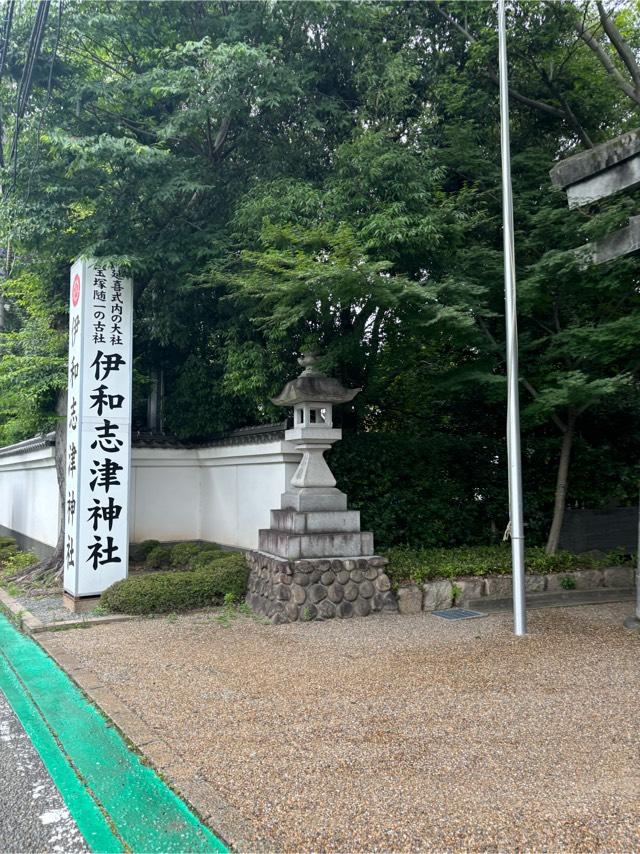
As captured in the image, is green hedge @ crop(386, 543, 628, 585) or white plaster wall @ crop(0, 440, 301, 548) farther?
white plaster wall @ crop(0, 440, 301, 548)

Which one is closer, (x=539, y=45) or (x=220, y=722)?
(x=220, y=722)

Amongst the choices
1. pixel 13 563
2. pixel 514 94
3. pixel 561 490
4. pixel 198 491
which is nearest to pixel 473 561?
pixel 561 490

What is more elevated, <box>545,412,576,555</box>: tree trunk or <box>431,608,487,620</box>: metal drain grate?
<box>545,412,576,555</box>: tree trunk

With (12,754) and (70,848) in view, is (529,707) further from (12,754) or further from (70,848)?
(12,754)

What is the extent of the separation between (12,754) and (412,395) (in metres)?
8.27

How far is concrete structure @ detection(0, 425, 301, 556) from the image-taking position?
10219 millimetres

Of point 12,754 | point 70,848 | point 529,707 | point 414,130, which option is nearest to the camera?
point 70,848

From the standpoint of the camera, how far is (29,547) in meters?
15.6

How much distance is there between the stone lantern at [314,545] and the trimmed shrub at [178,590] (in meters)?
0.26

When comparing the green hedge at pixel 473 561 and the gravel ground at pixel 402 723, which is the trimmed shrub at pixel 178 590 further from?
the green hedge at pixel 473 561

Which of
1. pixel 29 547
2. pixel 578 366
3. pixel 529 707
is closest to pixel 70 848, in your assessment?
pixel 529 707

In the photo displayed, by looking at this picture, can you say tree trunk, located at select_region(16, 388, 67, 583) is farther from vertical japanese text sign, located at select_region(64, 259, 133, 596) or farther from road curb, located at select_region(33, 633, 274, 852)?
road curb, located at select_region(33, 633, 274, 852)

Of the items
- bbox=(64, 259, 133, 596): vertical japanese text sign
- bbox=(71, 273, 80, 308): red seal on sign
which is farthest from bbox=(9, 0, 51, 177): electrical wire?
bbox=(64, 259, 133, 596): vertical japanese text sign

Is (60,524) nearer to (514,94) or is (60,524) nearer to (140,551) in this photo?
(140,551)
